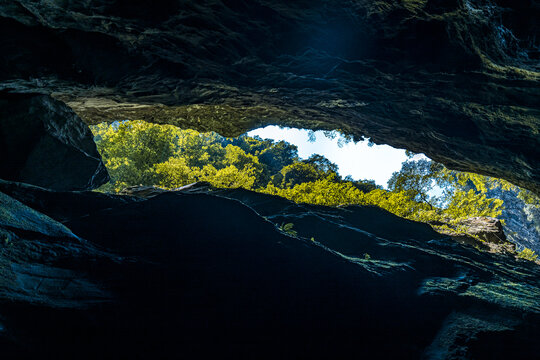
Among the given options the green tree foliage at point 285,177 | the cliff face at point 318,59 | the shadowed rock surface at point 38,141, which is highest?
the cliff face at point 318,59

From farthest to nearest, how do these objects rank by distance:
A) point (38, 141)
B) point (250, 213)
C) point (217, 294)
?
point (38, 141)
point (250, 213)
point (217, 294)

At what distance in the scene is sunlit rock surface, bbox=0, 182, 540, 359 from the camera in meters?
3.08

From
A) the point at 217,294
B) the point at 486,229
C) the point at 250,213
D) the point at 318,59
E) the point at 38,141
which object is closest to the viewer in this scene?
the point at 217,294

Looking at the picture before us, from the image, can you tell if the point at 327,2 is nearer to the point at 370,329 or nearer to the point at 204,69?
the point at 204,69

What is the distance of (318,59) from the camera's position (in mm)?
5941

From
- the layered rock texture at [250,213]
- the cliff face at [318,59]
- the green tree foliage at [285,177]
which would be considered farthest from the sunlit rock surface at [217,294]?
the green tree foliage at [285,177]

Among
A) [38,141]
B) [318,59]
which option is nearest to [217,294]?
[318,59]

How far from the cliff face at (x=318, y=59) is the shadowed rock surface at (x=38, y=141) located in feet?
2.06

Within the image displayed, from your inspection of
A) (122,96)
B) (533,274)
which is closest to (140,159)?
(122,96)

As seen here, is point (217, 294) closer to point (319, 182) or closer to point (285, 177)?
point (319, 182)

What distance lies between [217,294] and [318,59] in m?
5.36

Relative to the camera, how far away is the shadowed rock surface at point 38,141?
7125 millimetres

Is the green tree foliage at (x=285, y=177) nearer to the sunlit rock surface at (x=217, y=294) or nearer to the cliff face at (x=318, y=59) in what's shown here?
the cliff face at (x=318, y=59)

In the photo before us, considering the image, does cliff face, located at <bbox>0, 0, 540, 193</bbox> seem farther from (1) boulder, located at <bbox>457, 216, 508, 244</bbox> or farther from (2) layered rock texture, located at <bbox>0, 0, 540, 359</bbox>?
(1) boulder, located at <bbox>457, 216, 508, 244</bbox>
